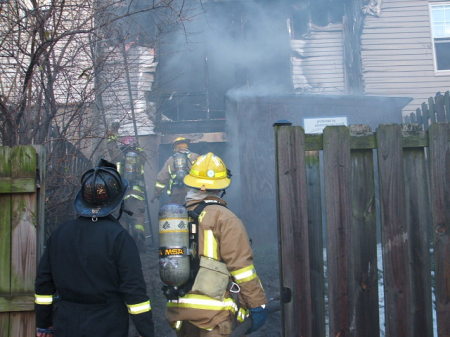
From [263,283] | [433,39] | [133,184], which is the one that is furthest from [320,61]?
[263,283]

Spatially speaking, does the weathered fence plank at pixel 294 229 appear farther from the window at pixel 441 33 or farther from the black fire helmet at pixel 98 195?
the window at pixel 441 33

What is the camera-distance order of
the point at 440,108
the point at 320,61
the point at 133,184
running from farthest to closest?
the point at 320,61, the point at 133,184, the point at 440,108

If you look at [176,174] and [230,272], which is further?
[176,174]

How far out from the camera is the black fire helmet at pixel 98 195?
2.77 metres

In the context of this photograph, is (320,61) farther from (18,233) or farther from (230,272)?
(18,233)

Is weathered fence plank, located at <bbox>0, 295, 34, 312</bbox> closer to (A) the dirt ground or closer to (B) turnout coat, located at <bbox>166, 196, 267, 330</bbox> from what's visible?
(B) turnout coat, located at <bbox>166, 196, 267, 330</bbox>

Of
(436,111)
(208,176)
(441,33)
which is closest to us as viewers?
(208,176)

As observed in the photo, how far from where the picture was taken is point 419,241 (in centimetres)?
311

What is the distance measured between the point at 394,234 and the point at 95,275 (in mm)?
2065

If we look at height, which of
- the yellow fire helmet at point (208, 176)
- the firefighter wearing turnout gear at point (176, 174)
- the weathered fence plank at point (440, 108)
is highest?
the weathered fence plank at point (440, 108)

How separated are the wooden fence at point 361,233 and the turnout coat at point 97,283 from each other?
1.05 metres

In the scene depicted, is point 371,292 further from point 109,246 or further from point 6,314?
point 6,314

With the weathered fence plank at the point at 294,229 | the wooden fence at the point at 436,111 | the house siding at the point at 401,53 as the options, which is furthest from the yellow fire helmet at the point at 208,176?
the house siding at the point at 401,53

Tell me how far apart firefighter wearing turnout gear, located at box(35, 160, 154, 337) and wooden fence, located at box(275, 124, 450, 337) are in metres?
1.06
